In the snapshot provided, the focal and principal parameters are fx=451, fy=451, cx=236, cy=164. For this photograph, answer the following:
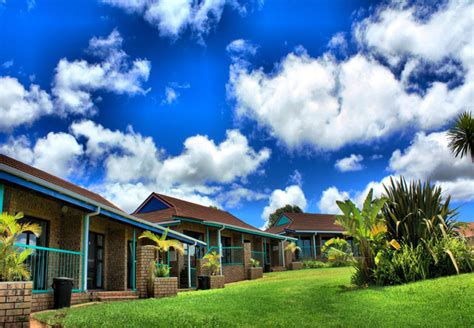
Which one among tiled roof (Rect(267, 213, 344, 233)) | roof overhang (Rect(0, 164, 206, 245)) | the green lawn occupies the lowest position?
the green lawn

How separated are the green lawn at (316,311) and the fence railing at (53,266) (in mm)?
3071

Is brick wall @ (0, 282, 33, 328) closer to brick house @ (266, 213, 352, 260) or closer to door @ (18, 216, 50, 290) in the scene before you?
door @ (18, 216, 50, 290)

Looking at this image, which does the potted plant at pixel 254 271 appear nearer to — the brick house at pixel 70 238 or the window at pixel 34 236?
the brick house at pixel 70 238

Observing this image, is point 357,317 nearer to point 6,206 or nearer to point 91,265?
point 6,206

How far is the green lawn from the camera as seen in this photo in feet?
28.2

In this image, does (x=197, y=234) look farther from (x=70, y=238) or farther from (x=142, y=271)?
(x=142, y=271)

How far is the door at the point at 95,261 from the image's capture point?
57.1 feet

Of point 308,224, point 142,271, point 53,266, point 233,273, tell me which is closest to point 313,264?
point 308,224

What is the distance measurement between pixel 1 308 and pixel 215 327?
3.65 meters

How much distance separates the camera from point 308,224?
41875 millimetres

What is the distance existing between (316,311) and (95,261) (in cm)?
1070

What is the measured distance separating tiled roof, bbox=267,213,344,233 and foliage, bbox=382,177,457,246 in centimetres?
2629

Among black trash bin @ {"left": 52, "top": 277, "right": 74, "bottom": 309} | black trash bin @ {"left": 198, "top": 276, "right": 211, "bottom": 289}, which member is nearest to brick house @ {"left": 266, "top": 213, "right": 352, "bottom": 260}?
black trash bin @ {"left": 198, "top": 276, "right": 211, "bottom": 289}

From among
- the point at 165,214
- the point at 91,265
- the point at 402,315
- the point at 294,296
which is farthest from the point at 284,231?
the point at 402,315
